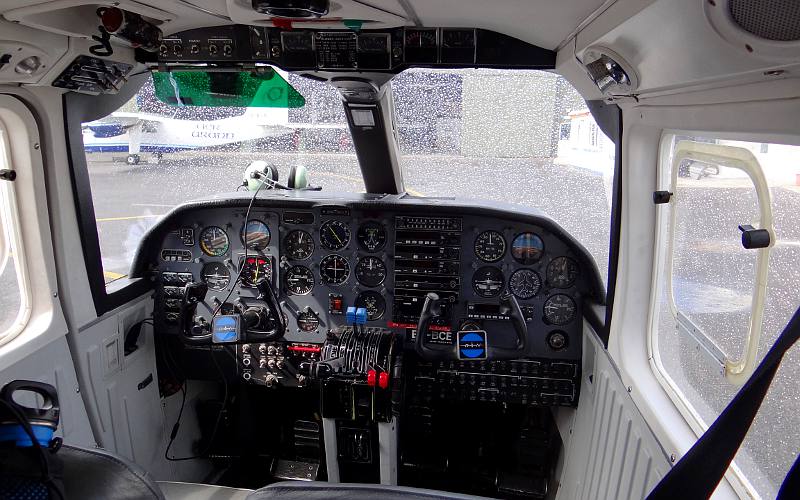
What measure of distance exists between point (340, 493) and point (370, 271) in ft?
6.13

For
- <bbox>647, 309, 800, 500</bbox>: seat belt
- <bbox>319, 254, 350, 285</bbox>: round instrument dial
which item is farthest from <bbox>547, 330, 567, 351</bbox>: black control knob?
<bbox>647, 309, 800, 500</bbox>: seat belt

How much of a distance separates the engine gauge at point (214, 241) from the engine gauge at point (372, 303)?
2.75 feet

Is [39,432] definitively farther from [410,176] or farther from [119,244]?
[410,176]

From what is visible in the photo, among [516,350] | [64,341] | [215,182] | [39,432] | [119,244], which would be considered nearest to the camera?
[39,432]

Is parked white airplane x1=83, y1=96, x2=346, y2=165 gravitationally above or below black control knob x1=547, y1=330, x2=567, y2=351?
above

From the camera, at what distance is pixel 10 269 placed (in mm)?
2336

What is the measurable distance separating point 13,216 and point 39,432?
4.95 ft

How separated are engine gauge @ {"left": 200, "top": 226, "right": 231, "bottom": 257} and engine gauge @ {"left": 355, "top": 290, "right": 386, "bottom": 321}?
0.84m

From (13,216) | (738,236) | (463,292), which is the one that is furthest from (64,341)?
(738,236)

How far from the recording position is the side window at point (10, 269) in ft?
7.53

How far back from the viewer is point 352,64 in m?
2.25

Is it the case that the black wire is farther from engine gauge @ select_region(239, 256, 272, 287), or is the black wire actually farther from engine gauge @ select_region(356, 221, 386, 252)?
engine gauge @ select_region(356, 221, 386, 252)

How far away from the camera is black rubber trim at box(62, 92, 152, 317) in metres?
2.39

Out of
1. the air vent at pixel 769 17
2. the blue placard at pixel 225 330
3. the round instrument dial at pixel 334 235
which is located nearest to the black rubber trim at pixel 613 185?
the air vent at pixel 769 17
